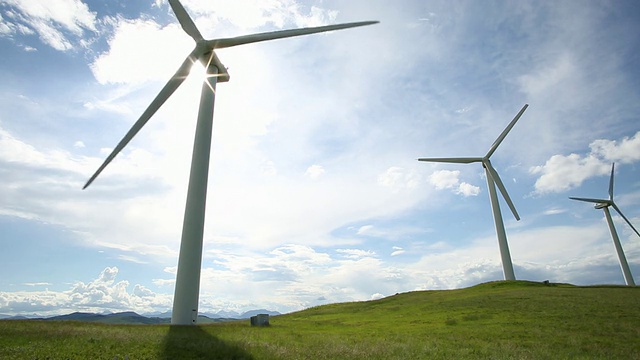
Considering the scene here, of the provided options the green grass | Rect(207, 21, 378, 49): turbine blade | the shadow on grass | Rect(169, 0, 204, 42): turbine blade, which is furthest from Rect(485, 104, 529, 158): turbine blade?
the shadow on grass

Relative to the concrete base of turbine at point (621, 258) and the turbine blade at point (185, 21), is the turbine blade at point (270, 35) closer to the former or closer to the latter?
the turbine blade at point (185, 21)

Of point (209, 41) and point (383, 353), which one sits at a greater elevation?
point (209, 41)

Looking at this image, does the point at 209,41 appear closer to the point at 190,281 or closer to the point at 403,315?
the point at 190,281

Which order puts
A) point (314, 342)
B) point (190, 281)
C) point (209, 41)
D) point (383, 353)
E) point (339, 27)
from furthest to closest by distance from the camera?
point (209, 41)
point (339, 27)
point (190, 281)
point (314, 342)
point (383, 353)

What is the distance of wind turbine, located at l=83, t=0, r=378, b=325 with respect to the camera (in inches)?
1387

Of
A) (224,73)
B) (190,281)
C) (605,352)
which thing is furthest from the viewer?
(224,73)

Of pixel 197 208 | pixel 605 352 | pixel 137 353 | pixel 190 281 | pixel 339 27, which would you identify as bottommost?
pixel 605 352

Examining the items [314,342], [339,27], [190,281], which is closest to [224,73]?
[339,27]

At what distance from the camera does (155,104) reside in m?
41.1

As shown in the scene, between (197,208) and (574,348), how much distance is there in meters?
34.6

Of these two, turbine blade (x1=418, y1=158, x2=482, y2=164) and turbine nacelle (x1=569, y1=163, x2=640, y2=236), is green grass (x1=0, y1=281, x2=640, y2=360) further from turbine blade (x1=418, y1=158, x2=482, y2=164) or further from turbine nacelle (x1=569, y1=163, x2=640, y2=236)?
turbine nacelle (x1=569, y1=163, x2=640, y2=236)

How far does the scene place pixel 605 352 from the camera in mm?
24047

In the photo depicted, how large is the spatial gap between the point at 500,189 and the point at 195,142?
79.8 m

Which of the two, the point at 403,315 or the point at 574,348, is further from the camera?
the point at 403,315
